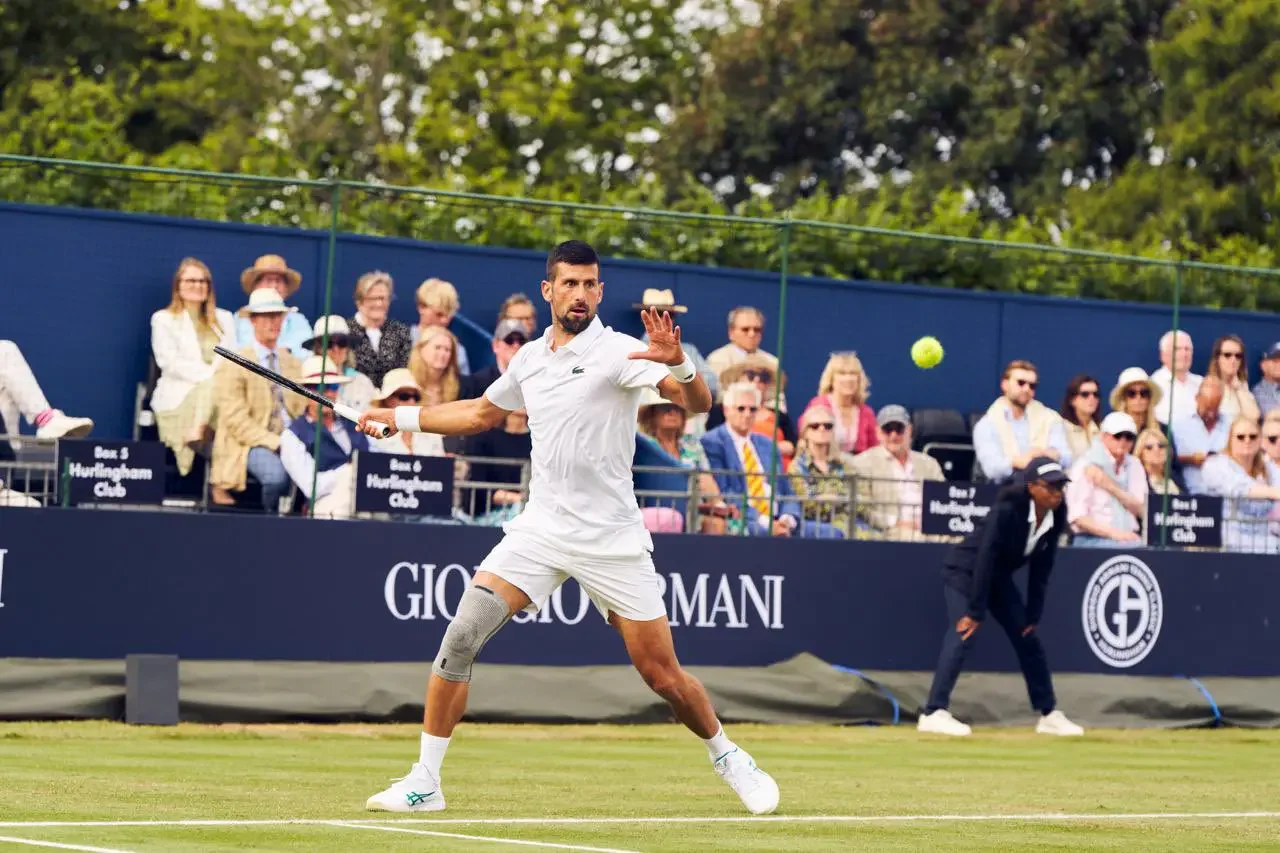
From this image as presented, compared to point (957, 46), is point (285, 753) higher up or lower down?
lower down

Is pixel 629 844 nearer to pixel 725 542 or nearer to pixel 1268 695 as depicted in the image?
pixel 725 542

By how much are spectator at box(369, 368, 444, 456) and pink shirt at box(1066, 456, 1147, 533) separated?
5.21m

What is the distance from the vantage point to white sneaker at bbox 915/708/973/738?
1598 centimetres

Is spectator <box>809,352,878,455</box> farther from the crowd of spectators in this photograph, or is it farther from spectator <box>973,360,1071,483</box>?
spectator <box>973,360,1071,483</box>

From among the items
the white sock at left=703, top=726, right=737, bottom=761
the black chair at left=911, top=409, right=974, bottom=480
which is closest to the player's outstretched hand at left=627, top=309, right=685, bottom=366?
the white sock at left=703, top=726, right=737, bottom=761

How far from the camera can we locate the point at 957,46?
45.7 m

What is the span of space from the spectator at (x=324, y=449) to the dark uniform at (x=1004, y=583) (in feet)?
14.3

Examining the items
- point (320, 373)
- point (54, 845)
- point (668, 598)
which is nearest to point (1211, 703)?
point (668, 598)

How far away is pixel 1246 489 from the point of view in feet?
59.7

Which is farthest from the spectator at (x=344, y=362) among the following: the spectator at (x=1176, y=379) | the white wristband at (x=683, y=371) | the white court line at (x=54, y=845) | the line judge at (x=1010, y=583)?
the white court line at (x=54, y=845)

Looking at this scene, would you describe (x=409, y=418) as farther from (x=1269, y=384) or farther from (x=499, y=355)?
(x=1269, y=384)

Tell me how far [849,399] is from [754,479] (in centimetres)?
102

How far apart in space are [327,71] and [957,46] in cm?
1260

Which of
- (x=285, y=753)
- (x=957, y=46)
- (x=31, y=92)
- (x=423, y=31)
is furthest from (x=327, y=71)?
(x=285, y=753)
